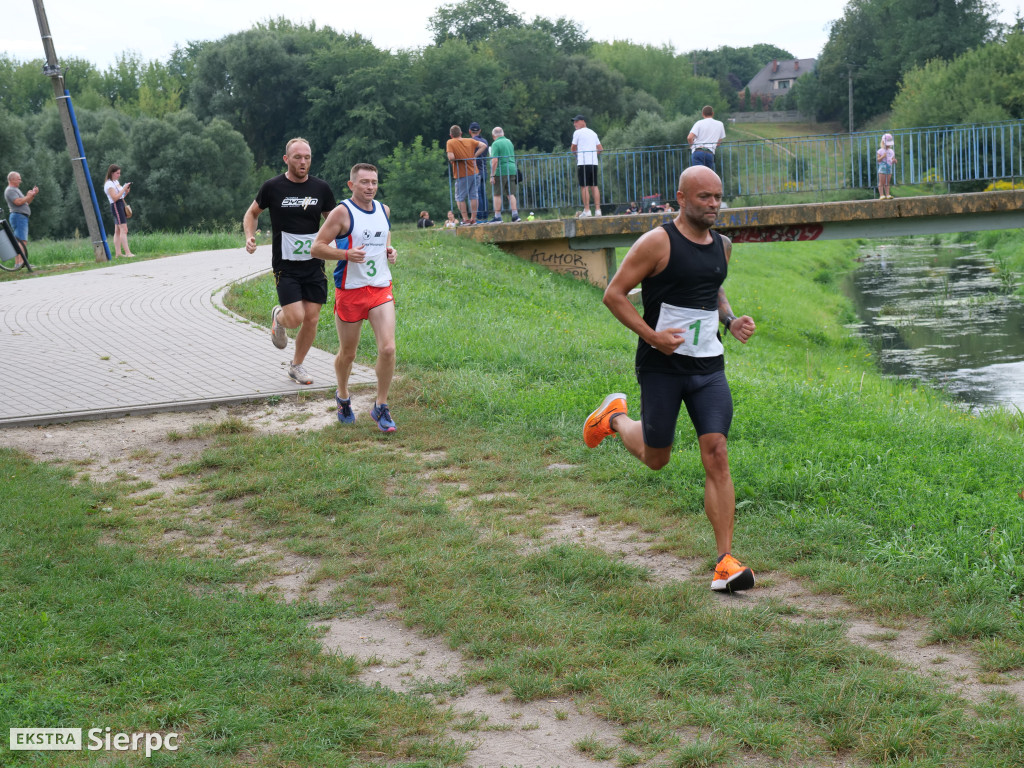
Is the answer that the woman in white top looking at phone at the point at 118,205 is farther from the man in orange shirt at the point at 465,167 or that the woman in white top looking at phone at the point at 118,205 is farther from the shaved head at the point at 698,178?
the shaved head at the point at 698,178

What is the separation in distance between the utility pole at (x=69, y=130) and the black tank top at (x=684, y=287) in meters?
18.7

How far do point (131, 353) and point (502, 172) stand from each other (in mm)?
11934

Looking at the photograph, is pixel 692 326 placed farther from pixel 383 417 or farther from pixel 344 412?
pixel 344 412

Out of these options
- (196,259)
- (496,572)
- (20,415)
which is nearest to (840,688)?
(496,572)

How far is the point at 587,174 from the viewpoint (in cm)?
2059

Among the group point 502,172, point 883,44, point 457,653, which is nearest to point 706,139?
point 502,172

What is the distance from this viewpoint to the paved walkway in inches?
359

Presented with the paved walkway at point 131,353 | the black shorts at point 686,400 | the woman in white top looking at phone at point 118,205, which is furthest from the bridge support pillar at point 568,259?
the black shorts at point 686,400

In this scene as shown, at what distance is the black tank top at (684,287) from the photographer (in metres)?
5.12

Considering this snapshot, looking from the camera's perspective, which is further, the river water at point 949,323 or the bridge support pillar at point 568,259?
the bridge support pillar at point 568,259

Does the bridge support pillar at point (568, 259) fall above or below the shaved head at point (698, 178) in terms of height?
below

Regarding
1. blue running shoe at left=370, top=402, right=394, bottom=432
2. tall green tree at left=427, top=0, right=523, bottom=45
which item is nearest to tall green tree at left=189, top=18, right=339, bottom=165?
tall green tree at left=427, top=0, right=523, bottom=45

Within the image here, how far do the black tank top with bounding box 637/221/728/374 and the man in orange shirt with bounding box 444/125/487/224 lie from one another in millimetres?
16611

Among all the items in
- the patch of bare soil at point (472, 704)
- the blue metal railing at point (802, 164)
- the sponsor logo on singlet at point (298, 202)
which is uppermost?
the sponsor logo on singlet at point (298, 202)
